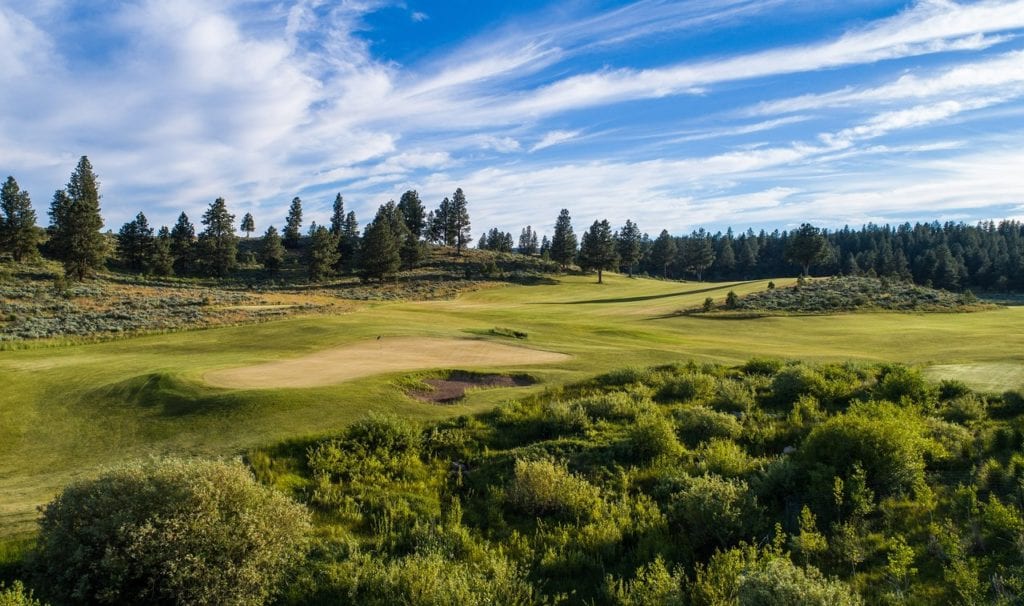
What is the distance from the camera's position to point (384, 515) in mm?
Result: 9711

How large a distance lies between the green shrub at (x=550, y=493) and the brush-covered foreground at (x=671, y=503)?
0.10ft

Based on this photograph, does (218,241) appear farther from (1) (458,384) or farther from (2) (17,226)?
(1) (458,384)

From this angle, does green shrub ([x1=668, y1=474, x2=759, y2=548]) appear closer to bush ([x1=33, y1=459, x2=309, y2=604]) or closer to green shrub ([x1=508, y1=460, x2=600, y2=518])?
green shrub ([x1=508, y1=460, x2=600, y2=518])

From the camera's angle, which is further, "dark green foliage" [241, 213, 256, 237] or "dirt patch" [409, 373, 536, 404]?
"dark green foliage" [241, 213, 256, 237]

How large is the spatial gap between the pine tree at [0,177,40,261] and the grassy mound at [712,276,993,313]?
309ft

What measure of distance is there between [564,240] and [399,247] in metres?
34.5

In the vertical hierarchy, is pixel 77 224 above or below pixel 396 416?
above

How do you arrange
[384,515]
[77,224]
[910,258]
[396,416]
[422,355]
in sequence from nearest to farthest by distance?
[384,515] < [396,416] < [422,355] < [77,224] < [910,258]

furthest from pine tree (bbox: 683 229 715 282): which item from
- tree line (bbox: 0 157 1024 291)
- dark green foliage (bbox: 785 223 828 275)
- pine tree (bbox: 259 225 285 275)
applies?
pine tree (bbox: 259 225 285 275)

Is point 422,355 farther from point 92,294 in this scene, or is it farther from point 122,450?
point 92,294

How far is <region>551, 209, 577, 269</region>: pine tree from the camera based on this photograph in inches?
4375

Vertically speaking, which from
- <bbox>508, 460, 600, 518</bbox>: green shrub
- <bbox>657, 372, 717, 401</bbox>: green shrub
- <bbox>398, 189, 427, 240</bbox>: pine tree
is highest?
<bbox>398, 189, 427, 240</bbox>: pine tree

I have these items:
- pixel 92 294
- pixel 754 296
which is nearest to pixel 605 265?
pixel 754 296

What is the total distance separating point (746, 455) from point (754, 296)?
53.9 m
